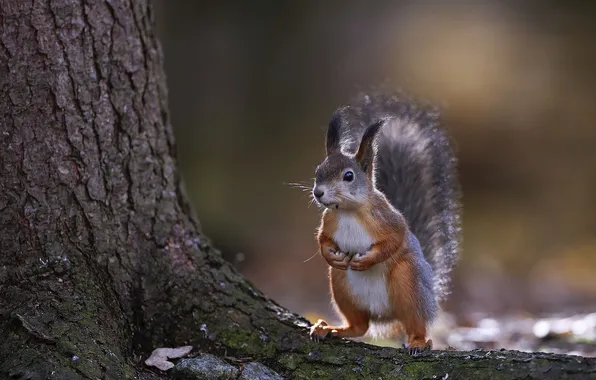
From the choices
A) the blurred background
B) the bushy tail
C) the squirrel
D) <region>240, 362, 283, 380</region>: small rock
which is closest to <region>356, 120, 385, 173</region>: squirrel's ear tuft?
the squirrel

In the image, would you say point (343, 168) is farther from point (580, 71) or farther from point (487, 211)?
point (580, 71)

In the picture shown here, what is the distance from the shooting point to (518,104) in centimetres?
723

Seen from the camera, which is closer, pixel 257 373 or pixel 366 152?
pixel 257 373

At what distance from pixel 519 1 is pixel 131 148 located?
591 cm

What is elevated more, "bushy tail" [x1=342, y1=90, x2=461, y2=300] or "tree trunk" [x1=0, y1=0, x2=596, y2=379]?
"bushy tail" [x1=342, y1=90, x2=461, y2=300]

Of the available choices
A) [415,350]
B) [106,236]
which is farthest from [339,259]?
[106,236]

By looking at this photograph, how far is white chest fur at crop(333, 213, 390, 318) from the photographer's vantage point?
2439 mm

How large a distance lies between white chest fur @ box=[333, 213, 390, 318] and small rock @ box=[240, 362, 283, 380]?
0.39 m

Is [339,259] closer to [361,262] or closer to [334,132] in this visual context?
[361,262]

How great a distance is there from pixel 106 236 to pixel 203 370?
52 centimetres

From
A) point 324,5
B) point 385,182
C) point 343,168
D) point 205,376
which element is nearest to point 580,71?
point 324,5

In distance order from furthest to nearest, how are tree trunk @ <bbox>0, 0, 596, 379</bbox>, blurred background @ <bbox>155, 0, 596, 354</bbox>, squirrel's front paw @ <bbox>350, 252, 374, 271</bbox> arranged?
blurred background @ <bbox>155, 0, 596, 354</bbox>
squirrel's front paw @ <bbox>350, 252, 374, 271</bbox>
tree trunk @ <bbox>0, 0, 596, 379</bbox>

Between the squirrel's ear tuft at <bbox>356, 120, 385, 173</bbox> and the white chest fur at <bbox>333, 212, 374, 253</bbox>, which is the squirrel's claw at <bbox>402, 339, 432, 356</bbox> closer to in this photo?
the white chest fur at <bbox>333, 212, 374, 253</bbox>

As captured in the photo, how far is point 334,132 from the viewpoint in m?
2.54
